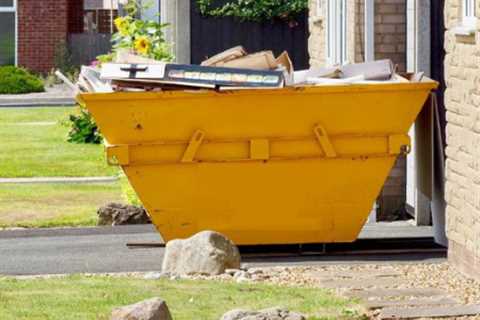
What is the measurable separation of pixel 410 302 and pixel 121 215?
6255 mm

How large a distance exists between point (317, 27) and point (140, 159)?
6883 mm

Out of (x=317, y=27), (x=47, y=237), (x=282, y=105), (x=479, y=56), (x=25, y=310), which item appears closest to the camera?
(x=25, y=310)

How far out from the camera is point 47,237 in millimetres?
15930

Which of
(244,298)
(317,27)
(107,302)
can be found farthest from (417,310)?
(317,27)

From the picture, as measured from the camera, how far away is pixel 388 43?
16484 mm

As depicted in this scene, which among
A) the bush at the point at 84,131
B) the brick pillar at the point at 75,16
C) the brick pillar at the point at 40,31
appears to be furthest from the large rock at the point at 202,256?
the brick pillar at the point at 75,16

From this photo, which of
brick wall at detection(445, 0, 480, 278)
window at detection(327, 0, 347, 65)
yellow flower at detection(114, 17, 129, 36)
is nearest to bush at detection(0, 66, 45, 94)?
yellow flower at detection(114, 17, 129, 36)

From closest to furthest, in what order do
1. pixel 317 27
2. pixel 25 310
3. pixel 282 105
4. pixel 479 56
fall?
Answer: pixel 25 310, pixel 479 56, pixel 282 105, pixel 317 27

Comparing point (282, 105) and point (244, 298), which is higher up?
point (282, 105)

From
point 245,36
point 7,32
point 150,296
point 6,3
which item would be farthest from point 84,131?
point 6,3

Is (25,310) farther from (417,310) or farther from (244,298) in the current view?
(417,310)

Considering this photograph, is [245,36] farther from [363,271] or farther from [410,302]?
[410,302]

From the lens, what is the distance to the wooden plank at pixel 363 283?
1185 cm

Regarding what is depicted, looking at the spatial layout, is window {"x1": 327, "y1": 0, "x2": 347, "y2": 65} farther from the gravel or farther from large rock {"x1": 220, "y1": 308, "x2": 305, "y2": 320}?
large rock {"x1": 220, "y1": 308, "x2": 305, "y2": 320}
